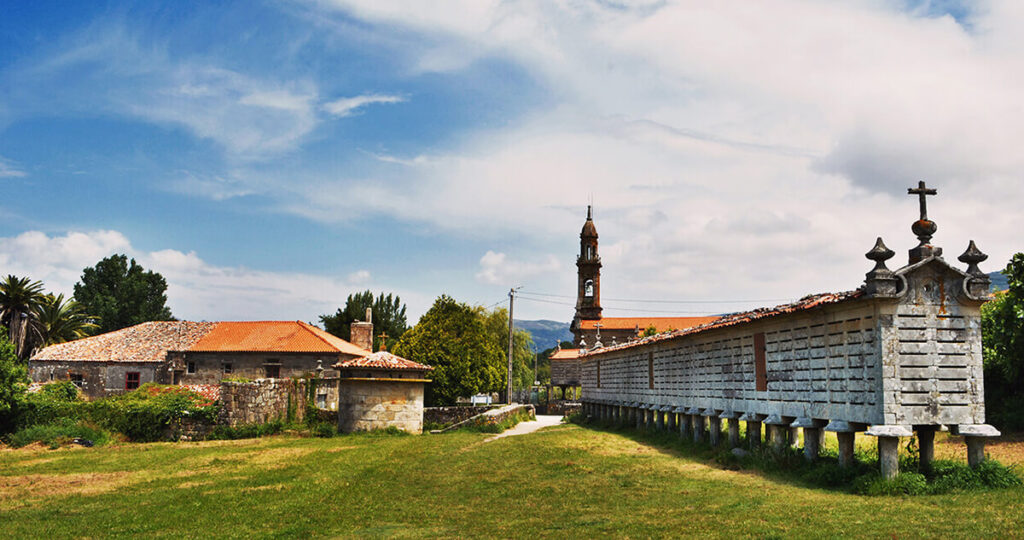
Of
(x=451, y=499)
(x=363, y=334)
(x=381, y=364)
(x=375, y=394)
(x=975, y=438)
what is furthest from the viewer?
(x=363, y=334)

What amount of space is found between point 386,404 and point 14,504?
15.4 metres

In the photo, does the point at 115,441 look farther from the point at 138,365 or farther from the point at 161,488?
the point at 138,365

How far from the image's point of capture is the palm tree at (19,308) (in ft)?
138

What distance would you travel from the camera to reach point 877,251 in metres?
14.0

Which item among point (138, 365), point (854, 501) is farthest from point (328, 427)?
point (138, 365)

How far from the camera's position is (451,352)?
4272 cm

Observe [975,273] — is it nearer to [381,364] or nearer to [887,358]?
[887,358]

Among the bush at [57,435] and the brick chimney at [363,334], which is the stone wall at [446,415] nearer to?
the bush at [57,435]

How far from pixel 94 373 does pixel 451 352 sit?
71.9 ft

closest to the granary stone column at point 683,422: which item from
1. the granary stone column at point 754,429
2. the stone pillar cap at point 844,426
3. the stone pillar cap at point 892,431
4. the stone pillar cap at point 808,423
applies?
the granary stone column at point 754,429

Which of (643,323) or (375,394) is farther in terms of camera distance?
(643,323)

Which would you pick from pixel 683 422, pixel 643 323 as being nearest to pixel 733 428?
pixel 683 422

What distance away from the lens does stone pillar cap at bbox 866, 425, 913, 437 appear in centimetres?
1327

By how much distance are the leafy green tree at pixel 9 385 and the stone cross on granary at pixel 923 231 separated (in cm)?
2683
